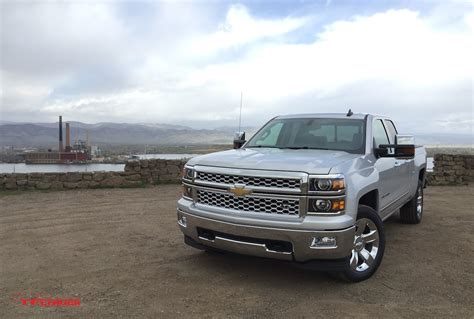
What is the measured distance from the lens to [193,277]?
165 inches

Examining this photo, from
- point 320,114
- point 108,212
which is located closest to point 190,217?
point 320,114

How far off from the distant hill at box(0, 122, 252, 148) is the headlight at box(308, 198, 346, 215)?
34.2ft

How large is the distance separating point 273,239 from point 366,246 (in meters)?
1.27

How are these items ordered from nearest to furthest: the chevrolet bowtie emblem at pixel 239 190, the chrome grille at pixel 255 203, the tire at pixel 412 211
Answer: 1. the chrome grille at pixel 255 203
2. the chevrolet bowtie emblem at pixel 239 190
3. the tire at pixel 412 211

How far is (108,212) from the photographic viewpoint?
766cm

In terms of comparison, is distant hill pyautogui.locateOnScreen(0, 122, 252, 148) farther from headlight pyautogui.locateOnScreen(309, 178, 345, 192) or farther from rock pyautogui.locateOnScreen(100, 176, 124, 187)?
headlight pyautogui.locateOnScreen(309, 178, 345, 192)

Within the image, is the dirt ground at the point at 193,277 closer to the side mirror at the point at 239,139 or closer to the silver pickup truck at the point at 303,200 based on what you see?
the silver pickup truck at the point at 303,200

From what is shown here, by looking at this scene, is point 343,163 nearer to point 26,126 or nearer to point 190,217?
point 190,217

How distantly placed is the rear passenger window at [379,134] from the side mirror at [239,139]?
185cm

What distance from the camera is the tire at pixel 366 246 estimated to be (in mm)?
3990

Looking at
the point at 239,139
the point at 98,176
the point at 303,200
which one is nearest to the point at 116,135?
the point at 98,176

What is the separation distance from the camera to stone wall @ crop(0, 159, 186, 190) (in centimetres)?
1018

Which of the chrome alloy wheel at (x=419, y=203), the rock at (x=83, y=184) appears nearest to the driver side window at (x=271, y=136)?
the chrome alloy wheel at (x=419, y=203)

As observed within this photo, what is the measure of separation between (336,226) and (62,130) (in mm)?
14724
